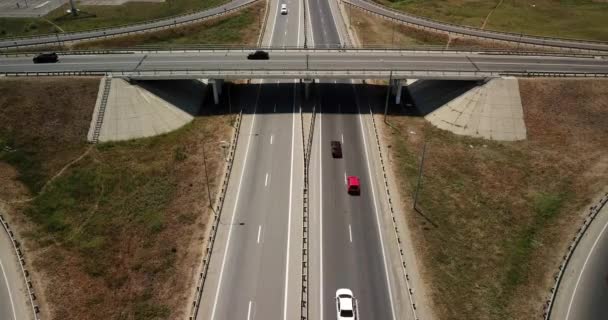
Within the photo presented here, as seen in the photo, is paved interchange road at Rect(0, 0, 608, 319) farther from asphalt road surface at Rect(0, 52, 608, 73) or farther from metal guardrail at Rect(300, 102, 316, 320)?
metal guardrail at Rect(300, 102, 316, 320)

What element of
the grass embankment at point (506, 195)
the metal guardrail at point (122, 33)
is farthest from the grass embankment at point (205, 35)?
the grass embankment at point (506, 195)

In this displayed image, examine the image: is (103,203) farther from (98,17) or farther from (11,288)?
(98,17)

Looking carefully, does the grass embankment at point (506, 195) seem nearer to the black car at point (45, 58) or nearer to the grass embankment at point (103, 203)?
the grass embankment at point (103, 203)

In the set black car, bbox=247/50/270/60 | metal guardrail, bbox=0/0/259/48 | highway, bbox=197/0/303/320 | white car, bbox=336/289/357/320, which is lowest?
white car, bbox=336/289/357/320

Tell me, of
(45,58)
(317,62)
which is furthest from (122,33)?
(317,62)

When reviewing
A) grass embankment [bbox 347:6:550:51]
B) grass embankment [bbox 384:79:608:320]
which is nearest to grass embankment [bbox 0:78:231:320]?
grass embankment [bbox 384:79:608:320]

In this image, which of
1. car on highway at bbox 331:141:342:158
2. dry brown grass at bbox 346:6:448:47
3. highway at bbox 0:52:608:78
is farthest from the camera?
dry brown grass at bbox 346:6:448:47

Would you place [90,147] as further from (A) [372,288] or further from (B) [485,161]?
(B) [485,161]
